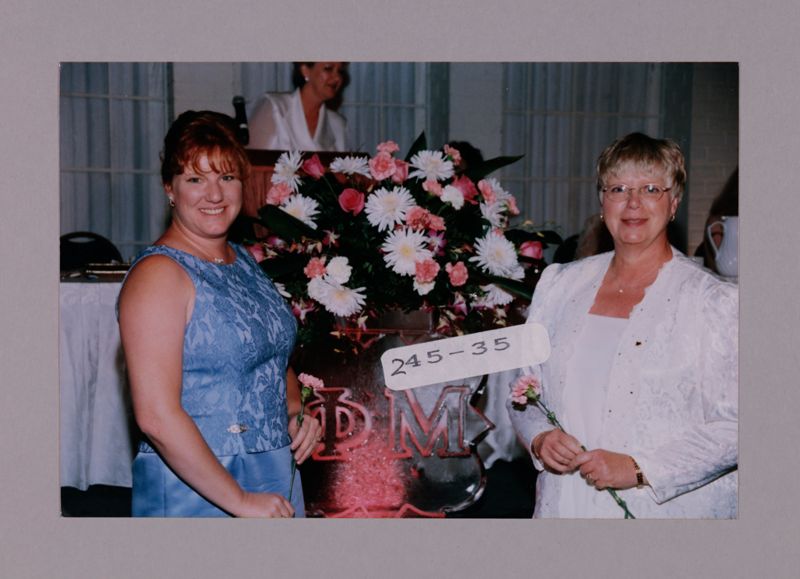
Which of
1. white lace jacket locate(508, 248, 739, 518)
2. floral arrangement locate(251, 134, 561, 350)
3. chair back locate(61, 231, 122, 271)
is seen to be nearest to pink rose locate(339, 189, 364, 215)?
floral arrangement locate(251, 134, 561, 350)

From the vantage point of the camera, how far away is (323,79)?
2482mm

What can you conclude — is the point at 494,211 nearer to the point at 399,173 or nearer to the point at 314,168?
the point at 399,173

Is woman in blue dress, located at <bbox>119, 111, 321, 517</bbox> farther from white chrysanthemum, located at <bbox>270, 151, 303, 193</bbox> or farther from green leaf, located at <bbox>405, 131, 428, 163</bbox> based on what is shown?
green leaf, located at <bbox>405, 131, 428, 163</bbox>

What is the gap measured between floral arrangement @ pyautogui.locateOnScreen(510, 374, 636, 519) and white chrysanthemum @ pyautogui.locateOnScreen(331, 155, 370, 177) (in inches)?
24.5

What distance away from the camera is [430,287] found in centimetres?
210

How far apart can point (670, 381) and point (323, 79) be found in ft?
4.12

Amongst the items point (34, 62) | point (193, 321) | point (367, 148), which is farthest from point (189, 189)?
point (34, 62)

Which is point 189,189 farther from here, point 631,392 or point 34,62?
point 631,392

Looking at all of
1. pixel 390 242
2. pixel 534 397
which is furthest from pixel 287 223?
pixel 534 397

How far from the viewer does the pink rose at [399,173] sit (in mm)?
2111

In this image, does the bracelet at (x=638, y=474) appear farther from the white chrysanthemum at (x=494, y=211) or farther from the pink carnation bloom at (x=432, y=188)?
the pink carnation bloom at (x=432, y=188)

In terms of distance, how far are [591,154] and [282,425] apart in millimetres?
1009

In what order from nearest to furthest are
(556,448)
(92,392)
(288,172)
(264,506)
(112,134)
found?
(264,506) → (556,448) → (288,172) → (112,134) → (92,392)

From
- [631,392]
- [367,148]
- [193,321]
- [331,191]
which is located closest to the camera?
[193,321]
